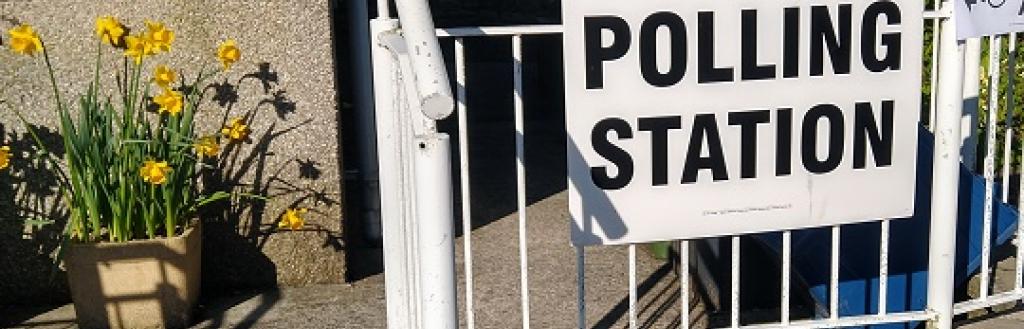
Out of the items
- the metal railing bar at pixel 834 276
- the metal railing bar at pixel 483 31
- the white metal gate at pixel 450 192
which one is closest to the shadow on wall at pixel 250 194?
the white metal gate at pixel 450 192

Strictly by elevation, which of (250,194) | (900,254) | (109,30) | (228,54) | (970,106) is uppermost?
(109,30)

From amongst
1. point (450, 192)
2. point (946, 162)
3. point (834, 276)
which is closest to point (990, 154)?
point (946, 162)

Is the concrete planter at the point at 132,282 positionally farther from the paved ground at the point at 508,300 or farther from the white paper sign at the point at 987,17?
the white paper sign at the point at 987,17

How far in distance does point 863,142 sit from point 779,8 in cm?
45

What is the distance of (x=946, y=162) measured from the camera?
3.65m

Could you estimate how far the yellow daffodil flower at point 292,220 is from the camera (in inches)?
193

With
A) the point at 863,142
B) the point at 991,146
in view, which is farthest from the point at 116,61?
the point at 991,146

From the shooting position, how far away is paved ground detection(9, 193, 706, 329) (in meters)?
4.64

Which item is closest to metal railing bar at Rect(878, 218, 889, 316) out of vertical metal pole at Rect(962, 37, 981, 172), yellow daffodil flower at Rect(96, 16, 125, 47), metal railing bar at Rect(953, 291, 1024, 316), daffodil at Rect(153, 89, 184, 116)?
metal railing bar at Rect(953, 291, 1024, 316)

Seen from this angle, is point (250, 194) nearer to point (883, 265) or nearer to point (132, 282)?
point (132, 282)

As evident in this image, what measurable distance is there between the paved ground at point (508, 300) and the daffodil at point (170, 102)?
790mm

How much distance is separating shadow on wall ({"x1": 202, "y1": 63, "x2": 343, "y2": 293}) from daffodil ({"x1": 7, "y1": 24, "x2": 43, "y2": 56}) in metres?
0.68

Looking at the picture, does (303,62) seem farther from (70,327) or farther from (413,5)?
(413,5)

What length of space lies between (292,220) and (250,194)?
0.78 feet
